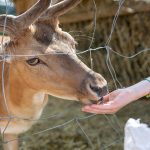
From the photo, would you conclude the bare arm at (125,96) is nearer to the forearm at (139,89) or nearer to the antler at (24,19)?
the forearm at (139,89)

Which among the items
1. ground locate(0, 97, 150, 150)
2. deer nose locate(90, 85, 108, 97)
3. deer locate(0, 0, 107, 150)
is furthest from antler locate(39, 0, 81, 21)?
ground locate(0, 97, 150, 150)

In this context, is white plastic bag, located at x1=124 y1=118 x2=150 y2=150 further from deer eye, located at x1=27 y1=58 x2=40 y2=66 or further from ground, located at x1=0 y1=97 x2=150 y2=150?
ground, located at x1=0 y1=97 x2=150 y2=150

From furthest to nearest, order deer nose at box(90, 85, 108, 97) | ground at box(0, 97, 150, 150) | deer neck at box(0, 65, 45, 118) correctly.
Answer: ground at box(0, 97, 150, 150) → deer neck at box(0, 65, 45, 118) → deer nose at box(90, 85, 108, 97)

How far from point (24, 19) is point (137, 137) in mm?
1046

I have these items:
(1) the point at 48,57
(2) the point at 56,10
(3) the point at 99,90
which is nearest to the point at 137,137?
(3) the point at 99,90

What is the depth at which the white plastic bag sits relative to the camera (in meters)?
2.34

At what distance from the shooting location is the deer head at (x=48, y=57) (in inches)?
118

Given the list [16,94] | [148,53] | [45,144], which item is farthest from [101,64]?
[16,94]

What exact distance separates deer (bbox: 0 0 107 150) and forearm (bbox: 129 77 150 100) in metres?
0.52

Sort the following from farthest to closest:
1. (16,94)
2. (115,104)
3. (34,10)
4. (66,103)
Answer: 1. (66,103)
2. (16,94)
3. (34,10)
4. (115,104)

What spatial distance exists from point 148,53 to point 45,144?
1400 millimetres

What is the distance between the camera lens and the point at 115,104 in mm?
2404

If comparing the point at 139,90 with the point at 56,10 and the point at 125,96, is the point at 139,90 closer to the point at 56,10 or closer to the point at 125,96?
the point at 125,96

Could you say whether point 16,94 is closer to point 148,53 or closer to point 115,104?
point 115,104
